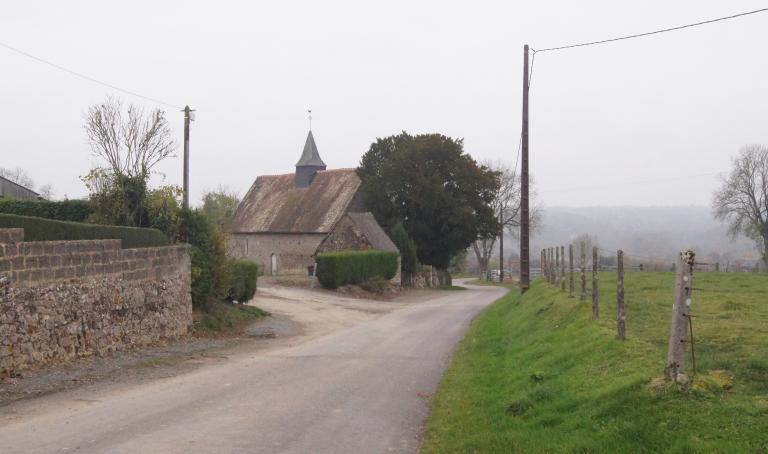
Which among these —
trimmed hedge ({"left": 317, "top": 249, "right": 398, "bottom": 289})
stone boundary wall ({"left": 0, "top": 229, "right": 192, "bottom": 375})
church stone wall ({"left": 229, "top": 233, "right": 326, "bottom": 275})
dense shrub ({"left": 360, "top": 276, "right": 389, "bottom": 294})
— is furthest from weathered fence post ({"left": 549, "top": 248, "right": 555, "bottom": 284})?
church stone wall ({"left": 229, "top": 233, "right": 326, "bottom": 275})

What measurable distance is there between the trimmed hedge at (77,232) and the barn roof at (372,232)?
29223mm

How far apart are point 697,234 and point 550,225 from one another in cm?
8535

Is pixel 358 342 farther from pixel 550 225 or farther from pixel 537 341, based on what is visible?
pixel 550 225

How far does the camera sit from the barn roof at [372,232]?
153 ft

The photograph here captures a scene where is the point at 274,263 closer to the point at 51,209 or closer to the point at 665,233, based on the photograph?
the point at 51,209

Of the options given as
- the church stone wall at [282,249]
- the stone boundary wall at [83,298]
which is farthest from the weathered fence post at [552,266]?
the church stone wall at [282,249]

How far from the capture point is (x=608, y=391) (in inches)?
292

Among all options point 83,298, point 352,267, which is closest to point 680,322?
point 83,298

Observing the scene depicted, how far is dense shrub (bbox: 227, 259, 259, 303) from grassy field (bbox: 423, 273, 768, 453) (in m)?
9.66

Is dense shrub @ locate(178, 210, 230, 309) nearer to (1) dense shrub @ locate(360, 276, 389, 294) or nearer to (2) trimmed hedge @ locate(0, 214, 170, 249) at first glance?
(2) trimmed hedge @ locate(0, 214, 170, 249)

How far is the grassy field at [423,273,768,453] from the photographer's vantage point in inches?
237

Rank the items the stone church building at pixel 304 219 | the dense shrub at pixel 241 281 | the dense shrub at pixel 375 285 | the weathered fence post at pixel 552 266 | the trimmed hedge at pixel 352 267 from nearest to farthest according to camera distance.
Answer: the dense shrub at pixel 241 281 < the weathered fence post at pixel 552 266 < the trimmed hedge at pixel 352 267 < the dense shrub at pixel 375 285 < the stone church building at pixel 304 219

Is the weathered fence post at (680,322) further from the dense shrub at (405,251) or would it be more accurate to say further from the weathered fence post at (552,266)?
the dense shrub at (405,251)

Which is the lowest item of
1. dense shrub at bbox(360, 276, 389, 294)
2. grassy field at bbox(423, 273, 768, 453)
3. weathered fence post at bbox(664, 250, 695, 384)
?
dense shrub at bbox(360, 276, 389, 294)
